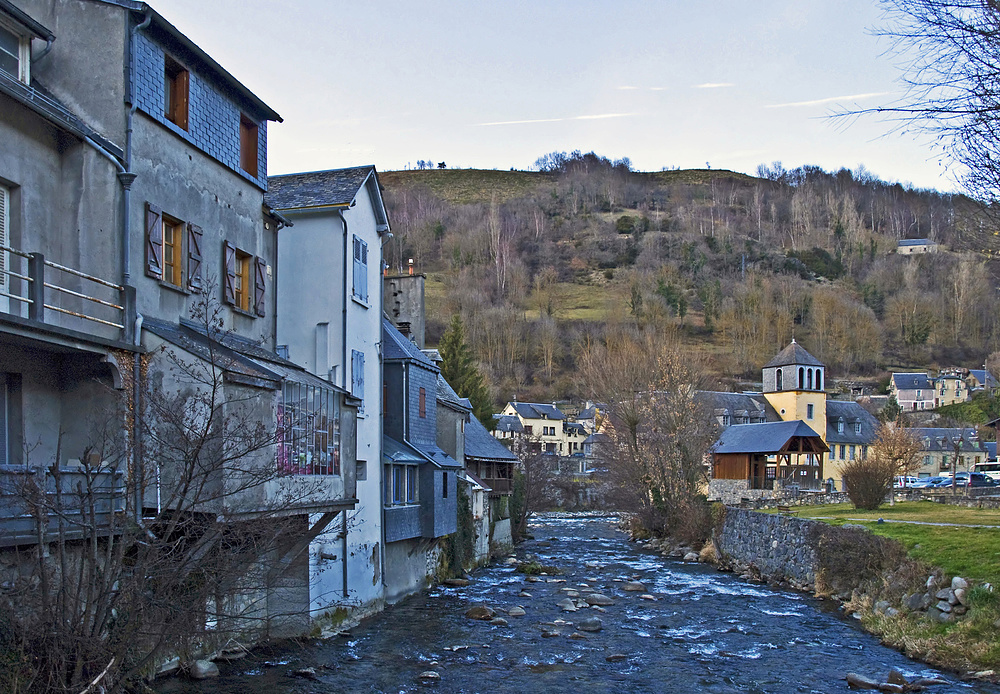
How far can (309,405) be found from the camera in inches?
688

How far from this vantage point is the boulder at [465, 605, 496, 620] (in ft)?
79.9

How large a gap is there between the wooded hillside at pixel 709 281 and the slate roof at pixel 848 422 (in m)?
15.8

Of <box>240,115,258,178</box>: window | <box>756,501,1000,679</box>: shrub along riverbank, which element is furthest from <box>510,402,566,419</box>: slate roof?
<box>240,115,258,178</box>: window

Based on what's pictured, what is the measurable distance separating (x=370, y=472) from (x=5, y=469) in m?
13.4

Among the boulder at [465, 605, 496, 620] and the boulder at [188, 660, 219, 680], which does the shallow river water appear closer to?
the boulder at [188, 660, 219, 680]

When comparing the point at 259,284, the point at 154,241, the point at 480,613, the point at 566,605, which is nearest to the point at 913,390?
the point at 566,605

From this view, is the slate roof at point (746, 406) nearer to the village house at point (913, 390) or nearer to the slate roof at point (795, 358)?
the slate roof at point (795, 358)

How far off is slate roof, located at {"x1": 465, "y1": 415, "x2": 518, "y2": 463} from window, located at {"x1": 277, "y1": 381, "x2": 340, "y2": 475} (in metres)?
19.0

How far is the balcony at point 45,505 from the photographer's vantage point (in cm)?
1037

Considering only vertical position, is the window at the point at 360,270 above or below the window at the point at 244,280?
above

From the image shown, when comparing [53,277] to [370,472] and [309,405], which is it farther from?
[370,472]

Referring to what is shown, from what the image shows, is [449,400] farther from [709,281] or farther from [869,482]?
[709,281]

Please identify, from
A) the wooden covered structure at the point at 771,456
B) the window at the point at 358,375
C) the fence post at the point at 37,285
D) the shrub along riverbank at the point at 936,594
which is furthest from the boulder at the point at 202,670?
A: the wooden covered structure at the point at 771,456

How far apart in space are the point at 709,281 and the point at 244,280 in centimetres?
12615
